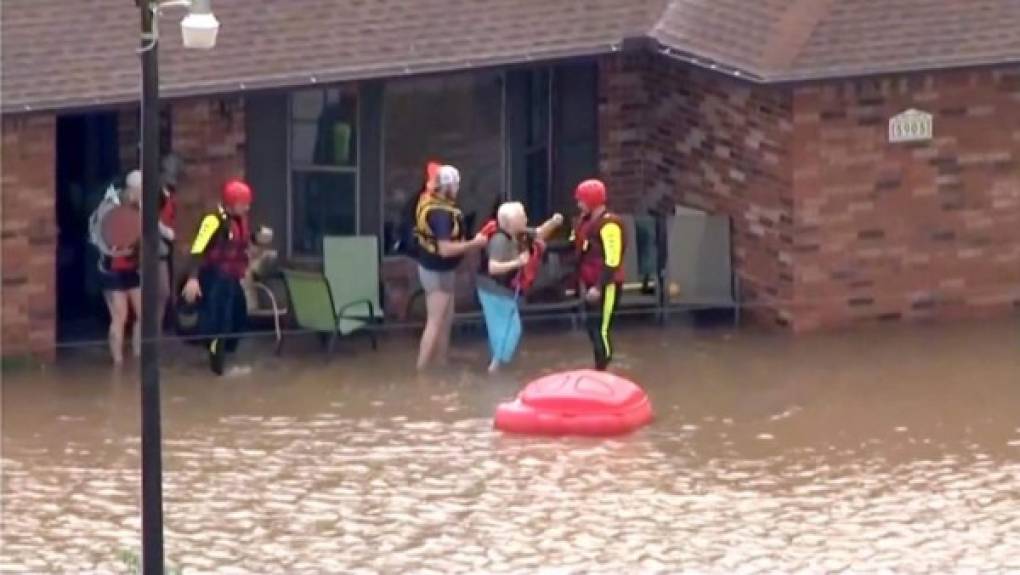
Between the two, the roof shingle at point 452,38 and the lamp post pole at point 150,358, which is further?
the roof shingle at point 452,38

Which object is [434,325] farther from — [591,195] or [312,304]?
[591,195]

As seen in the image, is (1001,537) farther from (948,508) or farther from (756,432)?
(756,432)

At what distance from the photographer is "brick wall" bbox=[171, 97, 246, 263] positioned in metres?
23.4

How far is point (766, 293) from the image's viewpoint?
918 inches

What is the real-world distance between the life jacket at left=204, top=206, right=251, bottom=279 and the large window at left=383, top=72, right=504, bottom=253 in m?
2.52

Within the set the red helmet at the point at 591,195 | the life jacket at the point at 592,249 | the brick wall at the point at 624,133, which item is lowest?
the life jacket at the point at 592,249

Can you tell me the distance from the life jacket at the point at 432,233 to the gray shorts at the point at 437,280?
0.04 meters

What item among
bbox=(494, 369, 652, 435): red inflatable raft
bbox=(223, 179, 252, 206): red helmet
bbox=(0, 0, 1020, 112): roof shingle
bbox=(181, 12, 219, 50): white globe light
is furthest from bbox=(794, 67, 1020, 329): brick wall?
bbox=(181, 12, 219, 50): white globe light

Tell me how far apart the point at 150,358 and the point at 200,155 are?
8.74 metres

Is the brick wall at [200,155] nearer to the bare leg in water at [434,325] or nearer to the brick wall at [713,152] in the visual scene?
the bare leg in water at [434,325]

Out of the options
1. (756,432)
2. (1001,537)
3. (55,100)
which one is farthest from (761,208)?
(1001,537)

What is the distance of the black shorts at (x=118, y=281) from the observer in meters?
22.2

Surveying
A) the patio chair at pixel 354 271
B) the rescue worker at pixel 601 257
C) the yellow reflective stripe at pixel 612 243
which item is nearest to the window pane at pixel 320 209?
the patio chair at pixel 354 271

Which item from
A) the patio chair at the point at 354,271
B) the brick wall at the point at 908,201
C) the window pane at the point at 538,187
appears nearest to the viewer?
the brick wall at the point at 908,201
